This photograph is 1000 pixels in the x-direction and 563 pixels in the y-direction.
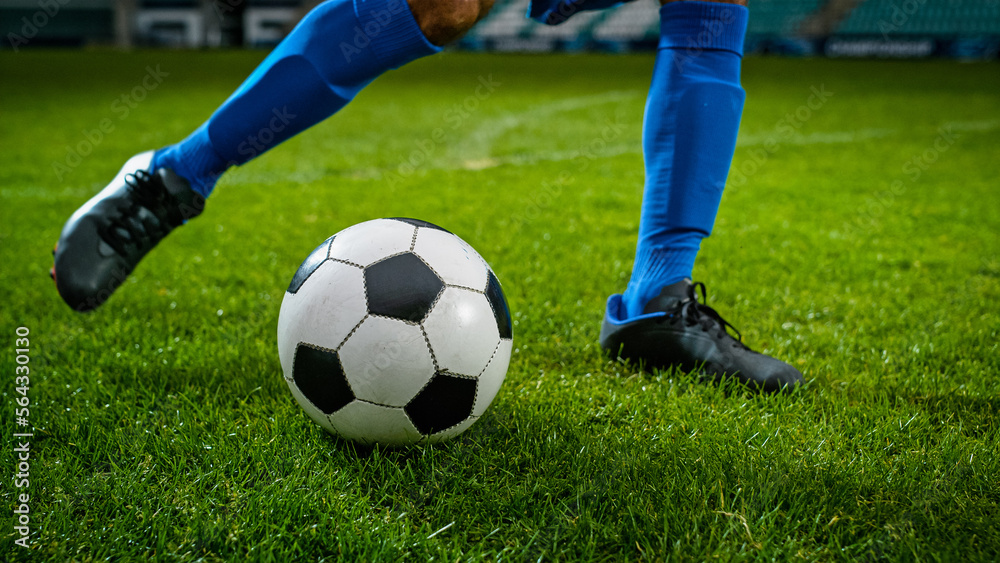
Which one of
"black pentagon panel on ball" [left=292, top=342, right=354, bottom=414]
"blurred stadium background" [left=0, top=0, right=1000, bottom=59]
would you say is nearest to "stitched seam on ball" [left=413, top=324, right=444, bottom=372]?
"black pentagon panel on ball" [left=292, top=342, right=354, bottom=414]

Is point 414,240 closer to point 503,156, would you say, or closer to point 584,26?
point 503,156

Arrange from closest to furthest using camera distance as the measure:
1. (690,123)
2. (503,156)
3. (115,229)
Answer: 1. (690,123)
2. (115,229)
3. (503,156)

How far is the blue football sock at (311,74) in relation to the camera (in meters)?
1.66

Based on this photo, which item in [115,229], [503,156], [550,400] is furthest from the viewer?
[503,156]

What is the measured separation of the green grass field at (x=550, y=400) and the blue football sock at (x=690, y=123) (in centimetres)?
41

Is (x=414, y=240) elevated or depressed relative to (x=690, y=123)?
depressed

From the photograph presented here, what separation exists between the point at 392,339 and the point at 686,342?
2.96ft

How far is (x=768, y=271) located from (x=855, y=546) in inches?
74.6

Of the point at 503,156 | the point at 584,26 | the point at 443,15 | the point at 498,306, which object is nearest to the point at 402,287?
the point at 498,306

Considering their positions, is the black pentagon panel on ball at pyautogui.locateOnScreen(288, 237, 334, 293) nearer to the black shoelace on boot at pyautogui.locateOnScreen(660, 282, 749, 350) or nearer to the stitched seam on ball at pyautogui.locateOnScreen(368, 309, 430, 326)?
the stitched seam on ball at pyautogui.locateOnScreen(368, 309, 430, 326)

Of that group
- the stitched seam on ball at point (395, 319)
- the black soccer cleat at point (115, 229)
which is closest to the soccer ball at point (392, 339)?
the stitched seam on ball at point (395, 319)

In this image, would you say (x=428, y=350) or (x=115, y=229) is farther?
(x=115, y=229)

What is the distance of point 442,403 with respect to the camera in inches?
55.7

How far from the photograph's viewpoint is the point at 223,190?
4.50 metres
